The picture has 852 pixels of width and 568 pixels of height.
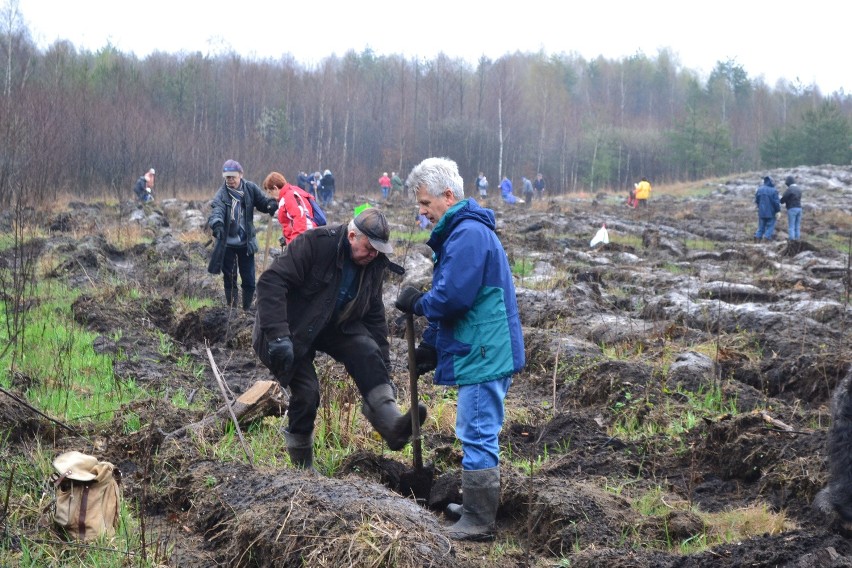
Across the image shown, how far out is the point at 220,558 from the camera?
426 cm

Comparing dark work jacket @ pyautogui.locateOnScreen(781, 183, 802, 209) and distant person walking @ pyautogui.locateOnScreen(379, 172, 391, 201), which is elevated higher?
dark work jacket @ pyautogui.locateOnScreen(781, 183, 802, 209)

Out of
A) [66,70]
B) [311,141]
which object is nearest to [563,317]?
[66,70]

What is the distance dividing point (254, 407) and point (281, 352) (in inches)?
65.6

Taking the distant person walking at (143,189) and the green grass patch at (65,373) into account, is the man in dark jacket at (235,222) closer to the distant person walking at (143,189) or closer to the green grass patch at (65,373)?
the green grass patch at (65,373)

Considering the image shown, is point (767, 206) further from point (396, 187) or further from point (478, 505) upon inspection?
point (396, 187)

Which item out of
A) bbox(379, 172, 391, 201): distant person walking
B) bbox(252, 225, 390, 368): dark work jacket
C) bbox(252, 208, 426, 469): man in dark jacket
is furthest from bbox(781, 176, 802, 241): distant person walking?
bbox(379, 172, 391, 201): distant person walking

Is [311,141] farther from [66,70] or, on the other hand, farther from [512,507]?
[512,507]

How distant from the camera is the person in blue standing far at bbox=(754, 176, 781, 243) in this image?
2225 centimetres

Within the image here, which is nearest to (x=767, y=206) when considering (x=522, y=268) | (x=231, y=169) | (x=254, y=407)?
(x=522, y=268)

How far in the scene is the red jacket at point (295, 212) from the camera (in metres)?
9.65

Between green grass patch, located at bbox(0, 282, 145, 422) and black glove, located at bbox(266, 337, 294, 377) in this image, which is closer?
black glove, located at bbox(266, 337, 294, 377)

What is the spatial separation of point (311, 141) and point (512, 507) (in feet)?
180

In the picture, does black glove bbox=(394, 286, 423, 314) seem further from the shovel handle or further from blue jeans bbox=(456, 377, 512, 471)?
blue jeans bbox=(456, 377, 512, 471)

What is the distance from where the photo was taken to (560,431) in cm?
676
